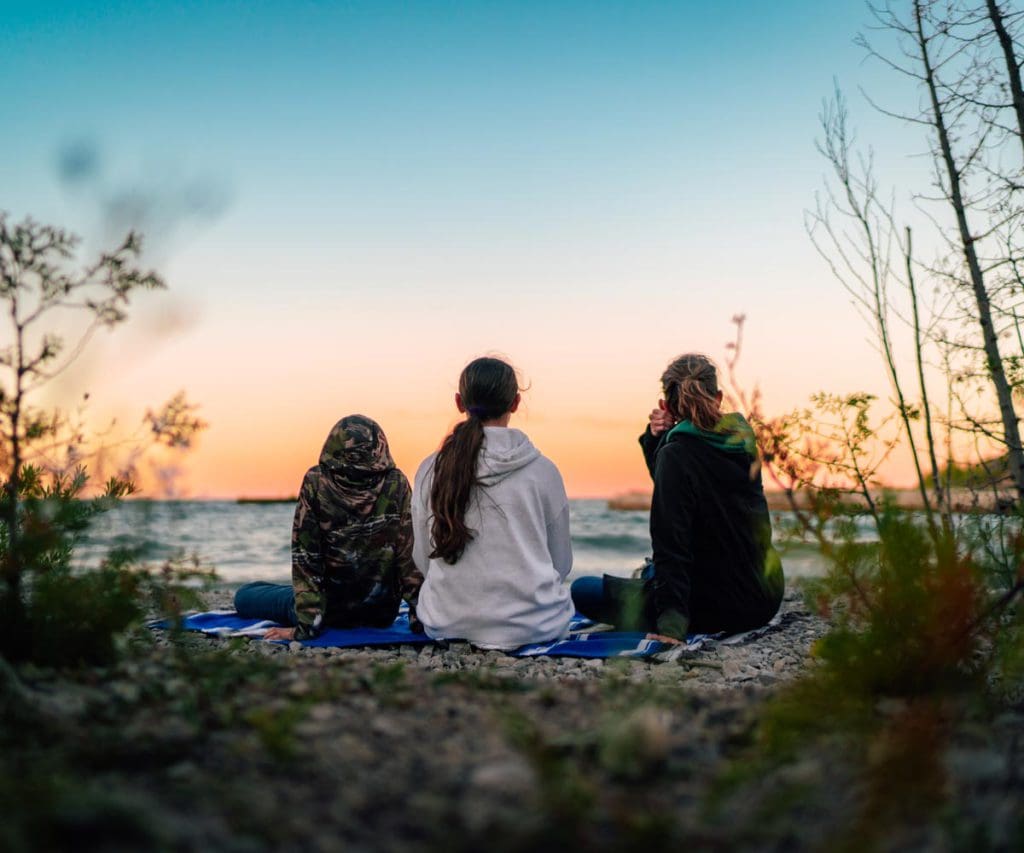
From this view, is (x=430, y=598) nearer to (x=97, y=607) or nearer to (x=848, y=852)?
(x=97, y=607)

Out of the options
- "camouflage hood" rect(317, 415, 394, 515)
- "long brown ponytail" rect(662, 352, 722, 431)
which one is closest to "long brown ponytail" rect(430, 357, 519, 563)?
"camouflage hood" rect(317, 415, 394, 515)

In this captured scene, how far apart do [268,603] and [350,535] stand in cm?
128

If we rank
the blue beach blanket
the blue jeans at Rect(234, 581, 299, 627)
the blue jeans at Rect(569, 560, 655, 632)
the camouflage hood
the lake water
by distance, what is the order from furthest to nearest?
the blue jeans at Rect(234, 581, 299, 627), the blue jeans at Rect(569, 560, 655, 632), the camouflage hood, the blue beach blanket, the lake water

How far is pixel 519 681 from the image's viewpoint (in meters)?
3.45

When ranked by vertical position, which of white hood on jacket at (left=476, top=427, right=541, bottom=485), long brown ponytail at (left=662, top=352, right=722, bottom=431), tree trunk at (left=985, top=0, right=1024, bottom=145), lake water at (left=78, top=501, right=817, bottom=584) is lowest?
lake water at (left=78, top=501, right=817, bottom=584)

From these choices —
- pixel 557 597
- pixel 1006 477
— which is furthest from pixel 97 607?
pixel 1006 477

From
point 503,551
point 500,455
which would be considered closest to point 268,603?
point 503,551

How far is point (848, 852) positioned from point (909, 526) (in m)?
1.92

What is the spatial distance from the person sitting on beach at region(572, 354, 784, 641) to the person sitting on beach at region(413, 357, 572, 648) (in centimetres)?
72

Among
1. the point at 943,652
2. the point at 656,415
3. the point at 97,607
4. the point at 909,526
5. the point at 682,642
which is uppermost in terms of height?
the point at 656,415

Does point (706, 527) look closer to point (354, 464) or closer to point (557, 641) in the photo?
point (557, 641)

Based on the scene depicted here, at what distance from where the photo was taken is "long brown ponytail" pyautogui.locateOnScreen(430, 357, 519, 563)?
526 centimetres

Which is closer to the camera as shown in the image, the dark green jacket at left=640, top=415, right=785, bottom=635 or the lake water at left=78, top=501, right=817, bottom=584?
the lake water at left=78, top=501, right=817, bottom=584

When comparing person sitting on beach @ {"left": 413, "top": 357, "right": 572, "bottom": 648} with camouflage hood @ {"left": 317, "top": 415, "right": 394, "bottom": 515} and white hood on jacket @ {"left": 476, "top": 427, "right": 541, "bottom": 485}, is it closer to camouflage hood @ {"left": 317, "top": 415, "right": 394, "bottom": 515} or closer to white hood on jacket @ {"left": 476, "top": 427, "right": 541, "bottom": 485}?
white hood on jacket @ {"left": 476, "top": 427, "right": 541, "bottom": 485}
